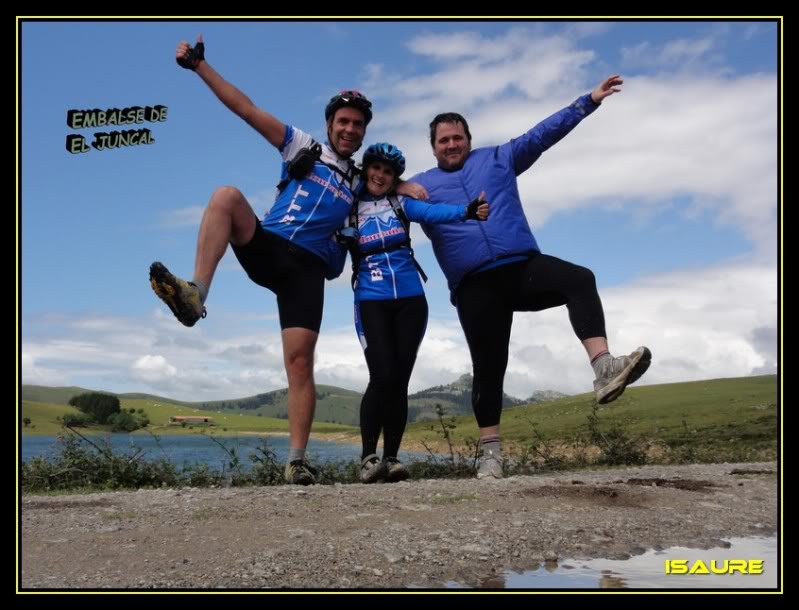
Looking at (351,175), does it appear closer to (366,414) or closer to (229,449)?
(366,414)

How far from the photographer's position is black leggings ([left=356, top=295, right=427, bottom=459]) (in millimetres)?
5625

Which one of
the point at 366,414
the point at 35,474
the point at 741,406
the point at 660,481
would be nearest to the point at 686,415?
the point at 741,406

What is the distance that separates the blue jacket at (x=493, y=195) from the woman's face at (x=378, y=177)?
1.15ft

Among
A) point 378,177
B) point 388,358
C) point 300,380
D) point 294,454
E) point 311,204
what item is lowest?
point 294,454

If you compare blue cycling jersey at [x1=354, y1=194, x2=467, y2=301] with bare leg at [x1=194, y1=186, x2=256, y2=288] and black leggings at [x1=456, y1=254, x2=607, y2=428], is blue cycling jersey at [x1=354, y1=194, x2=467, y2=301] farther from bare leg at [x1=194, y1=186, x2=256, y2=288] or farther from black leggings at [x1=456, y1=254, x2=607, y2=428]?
bare leg at [x1=194, y1=186, x2=256, y2=288]

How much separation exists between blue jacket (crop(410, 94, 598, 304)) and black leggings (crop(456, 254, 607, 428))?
5.3 inches

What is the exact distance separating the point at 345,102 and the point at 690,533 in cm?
390

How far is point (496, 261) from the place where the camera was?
5.60 metres

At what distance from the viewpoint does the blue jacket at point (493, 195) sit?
5.62 metres

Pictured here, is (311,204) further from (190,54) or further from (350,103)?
(190,54)

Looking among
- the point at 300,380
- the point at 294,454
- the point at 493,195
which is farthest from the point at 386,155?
the point at 294,454

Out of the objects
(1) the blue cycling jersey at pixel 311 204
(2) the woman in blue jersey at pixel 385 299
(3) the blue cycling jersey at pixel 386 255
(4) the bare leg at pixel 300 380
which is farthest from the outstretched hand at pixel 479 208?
(4) the bare leg at pixel 300 380

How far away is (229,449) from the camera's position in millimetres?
6766

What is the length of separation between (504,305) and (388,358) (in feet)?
3.36
